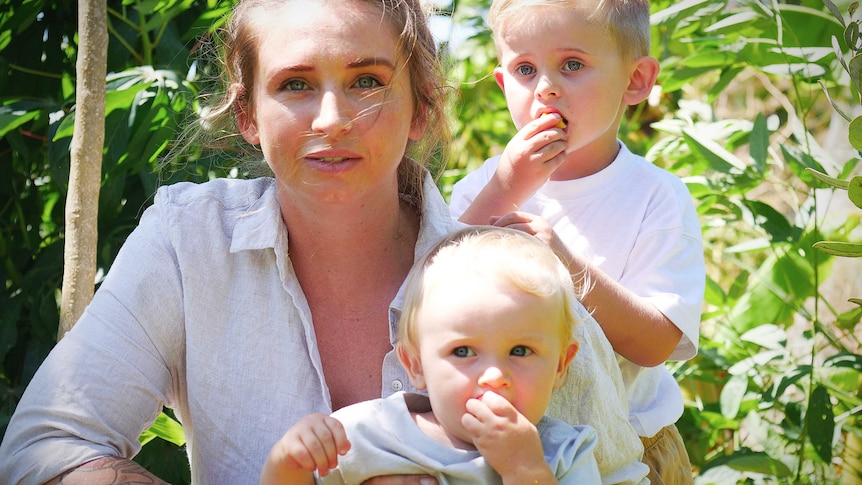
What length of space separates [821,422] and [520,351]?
1.69 metres

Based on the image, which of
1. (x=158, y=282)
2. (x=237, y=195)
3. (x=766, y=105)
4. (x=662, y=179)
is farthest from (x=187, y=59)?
(x=766, y=105)

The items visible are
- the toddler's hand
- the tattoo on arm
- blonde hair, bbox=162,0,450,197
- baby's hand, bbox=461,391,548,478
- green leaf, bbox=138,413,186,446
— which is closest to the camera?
baby's hand, bbox=461,391,548,478

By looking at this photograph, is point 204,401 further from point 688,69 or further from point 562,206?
point 688,69

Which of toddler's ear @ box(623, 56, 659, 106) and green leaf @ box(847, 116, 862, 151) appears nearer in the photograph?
green leaf @ box(847, 116, 862, 151)

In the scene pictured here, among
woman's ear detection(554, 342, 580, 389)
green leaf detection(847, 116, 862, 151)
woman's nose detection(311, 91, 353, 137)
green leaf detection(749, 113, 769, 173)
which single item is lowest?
woman's ear detection(554, 342, 580, 389)

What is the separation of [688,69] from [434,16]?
145 cm

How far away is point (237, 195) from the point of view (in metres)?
2.08

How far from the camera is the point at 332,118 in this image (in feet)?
5.87

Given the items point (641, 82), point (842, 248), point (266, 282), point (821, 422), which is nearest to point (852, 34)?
point (842, 248)

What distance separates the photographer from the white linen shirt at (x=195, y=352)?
176 centimetres

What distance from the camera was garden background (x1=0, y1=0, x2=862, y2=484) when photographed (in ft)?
8.51

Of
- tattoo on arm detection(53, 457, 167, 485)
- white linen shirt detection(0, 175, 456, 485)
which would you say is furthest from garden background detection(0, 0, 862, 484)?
tattoo on arm detection(53, 457, 167, 485)

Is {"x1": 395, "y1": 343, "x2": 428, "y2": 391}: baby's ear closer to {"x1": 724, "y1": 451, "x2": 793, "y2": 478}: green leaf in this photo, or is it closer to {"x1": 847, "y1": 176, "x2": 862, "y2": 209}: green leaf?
{"x1": 847, "y1": 176, "x2": 862, "y2": 209}: green leaf

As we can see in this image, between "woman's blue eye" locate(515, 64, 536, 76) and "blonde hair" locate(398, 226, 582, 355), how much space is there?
2.14 feet
